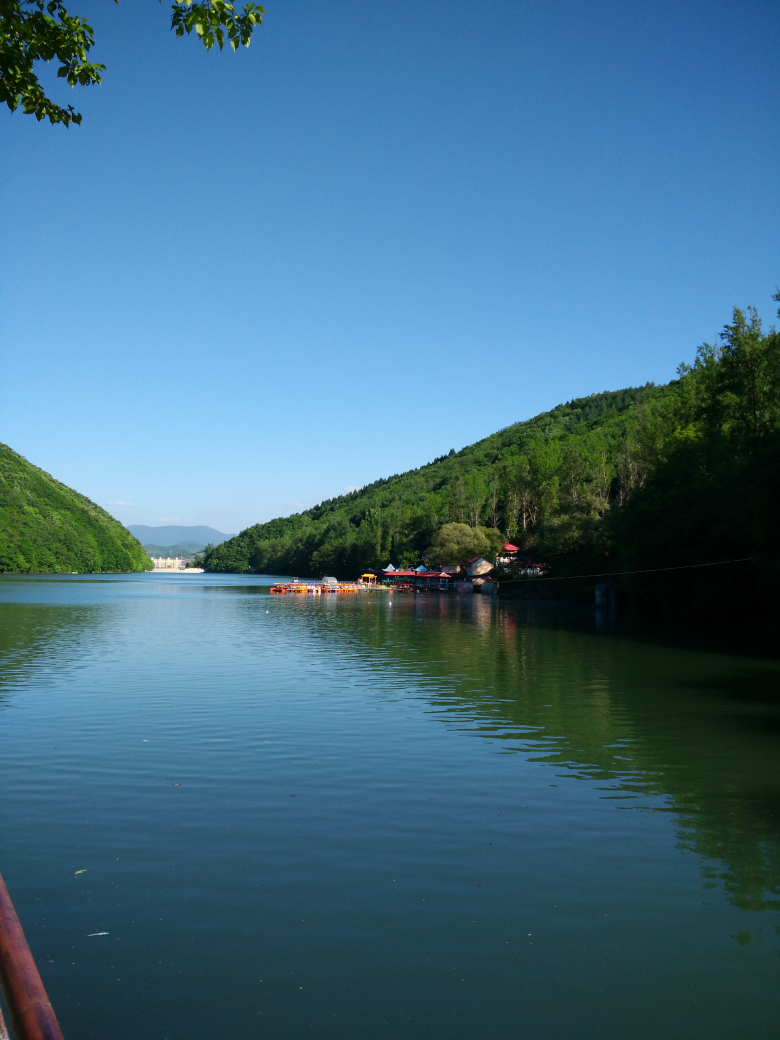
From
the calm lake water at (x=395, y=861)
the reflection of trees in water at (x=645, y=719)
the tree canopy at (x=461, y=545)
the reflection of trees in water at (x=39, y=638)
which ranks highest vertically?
the tree canopy at (x=461, y=545)

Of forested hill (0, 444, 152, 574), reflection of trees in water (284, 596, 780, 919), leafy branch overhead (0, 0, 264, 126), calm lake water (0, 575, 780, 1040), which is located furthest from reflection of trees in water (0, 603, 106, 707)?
forested hill (0, 444, 152, 574)

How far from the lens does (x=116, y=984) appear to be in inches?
253

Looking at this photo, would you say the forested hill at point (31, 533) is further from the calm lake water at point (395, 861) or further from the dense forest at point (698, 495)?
the calm lake water at point (395, 861)

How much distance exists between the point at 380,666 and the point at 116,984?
22.8 metres

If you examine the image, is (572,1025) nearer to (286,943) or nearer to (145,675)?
(286,943)

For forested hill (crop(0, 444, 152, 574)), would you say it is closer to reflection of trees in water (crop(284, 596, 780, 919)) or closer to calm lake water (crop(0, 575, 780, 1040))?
reflection of trees in water (crop(284, 596, 780, 919))

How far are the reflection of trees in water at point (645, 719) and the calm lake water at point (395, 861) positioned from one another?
0.29ft

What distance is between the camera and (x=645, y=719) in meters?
19.2

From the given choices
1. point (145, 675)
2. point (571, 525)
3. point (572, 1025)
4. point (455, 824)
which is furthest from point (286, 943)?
point (571, 525)

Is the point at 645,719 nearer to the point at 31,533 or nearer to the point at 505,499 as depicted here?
the point at 505,499

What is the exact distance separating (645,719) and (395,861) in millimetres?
11754

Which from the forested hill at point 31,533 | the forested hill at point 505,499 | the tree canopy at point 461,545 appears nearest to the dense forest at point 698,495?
the forested hill at point 505,499

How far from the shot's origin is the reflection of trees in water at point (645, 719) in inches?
425

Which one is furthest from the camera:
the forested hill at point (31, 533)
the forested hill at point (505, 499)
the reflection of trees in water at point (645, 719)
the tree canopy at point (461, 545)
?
the forested hill at point (31, 533)
